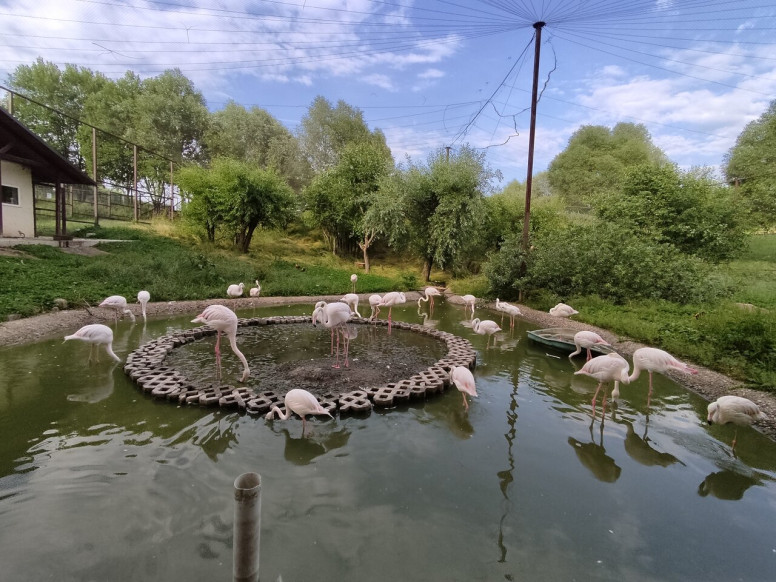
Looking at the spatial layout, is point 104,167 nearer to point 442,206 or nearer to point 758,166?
point 442,206

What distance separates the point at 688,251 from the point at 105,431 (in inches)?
744

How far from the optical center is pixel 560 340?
7723 mm

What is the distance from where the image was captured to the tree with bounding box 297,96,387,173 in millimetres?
29422

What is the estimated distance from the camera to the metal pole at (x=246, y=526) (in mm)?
1801

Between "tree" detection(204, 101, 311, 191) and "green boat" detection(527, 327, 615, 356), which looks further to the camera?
"tree" detection(204, 101, 311, 191)

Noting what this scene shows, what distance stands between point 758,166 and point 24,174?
34637 mm

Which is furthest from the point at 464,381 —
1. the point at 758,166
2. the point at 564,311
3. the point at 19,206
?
the point at 758,166

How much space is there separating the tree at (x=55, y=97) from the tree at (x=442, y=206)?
2669 cm

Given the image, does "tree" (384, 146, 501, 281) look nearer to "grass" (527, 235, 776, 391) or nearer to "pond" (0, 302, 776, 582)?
"grass" (527, 235, 776, 391)

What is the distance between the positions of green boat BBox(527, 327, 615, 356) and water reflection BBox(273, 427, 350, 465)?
17.0ft

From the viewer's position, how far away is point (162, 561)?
2.44 m

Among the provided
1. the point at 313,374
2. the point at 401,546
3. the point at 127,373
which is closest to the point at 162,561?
the point at 401,546

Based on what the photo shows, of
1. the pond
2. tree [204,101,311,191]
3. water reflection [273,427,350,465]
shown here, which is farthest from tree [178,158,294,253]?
water reflection [273,427,350,465]

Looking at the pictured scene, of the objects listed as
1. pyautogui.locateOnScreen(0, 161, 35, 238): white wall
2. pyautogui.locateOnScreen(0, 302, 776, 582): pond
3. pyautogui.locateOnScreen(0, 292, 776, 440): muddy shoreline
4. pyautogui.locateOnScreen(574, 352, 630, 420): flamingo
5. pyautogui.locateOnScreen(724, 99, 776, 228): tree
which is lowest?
pyautogui.locateOnScreen(0, 302, 776, 582): pond
